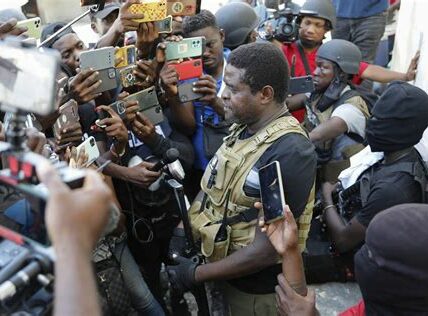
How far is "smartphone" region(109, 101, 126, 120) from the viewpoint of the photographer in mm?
2479

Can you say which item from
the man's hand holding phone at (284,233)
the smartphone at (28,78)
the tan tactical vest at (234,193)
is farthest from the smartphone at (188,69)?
→ the smartphone at (28,78)

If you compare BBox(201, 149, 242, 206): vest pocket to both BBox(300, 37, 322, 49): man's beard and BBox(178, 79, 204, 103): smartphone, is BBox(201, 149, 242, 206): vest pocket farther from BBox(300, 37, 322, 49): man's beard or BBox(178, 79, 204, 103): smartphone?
BBox(300, 37, 322, 49): man's beard

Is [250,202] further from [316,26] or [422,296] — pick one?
[316,26]

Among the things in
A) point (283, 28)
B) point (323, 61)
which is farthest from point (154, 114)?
point (283, 28)

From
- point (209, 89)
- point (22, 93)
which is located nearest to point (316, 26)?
point (209, 89)

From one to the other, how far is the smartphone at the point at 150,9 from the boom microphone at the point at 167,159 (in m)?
0.72

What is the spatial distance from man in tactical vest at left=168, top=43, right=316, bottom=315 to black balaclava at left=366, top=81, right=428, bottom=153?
61cm

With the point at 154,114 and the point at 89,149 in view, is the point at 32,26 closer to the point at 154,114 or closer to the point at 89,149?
the point at 154,114

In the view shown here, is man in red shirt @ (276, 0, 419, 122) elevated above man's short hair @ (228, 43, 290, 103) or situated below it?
below

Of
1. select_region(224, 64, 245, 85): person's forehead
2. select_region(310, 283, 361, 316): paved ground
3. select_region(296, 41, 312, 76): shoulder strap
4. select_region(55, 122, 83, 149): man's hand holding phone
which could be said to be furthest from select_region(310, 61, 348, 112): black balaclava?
select_region(55, 122, 83, 149): man's hand holding phone

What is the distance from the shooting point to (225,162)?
2133 millimetres

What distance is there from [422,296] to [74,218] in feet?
3.60

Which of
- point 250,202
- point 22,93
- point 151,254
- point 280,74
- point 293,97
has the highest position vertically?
point 22,93

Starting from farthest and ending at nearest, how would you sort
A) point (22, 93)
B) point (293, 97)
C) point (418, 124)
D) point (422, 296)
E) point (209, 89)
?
point (293, 97) → point (209, 89) → point (418, 124) → point (422, 296) → point (22, 93)
